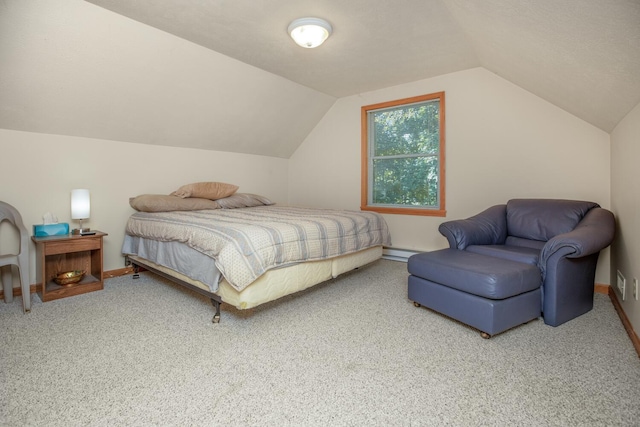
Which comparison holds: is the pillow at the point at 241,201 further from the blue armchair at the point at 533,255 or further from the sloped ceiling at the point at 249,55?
the blue armchair at the point at 533,255

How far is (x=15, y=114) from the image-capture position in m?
2.77

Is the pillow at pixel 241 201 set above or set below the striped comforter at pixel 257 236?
above

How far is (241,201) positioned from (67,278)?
1.90 m

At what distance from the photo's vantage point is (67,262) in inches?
127

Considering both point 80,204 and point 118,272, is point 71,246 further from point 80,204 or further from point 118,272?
point 118,272

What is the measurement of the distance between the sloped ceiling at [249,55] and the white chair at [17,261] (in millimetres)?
775

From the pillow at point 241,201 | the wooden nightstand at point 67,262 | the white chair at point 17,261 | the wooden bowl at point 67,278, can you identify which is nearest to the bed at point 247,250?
the wooden nightstand at point 67,262

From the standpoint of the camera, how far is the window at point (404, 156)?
407 centimetres

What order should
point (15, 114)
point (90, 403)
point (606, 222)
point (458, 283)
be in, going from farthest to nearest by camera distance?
1. point (15, 114)
2. point (606, 222)
3. point (458, 283)
4. point (90, 403)

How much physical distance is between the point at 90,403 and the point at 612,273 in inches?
153

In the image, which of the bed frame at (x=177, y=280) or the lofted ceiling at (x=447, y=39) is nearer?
the lofted ceiling at (x=447, y=39)

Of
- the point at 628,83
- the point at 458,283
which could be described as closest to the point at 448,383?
the point at 458,283

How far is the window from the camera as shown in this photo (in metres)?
4.07

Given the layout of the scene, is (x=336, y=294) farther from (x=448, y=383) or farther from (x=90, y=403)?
(x=90, y=403)
